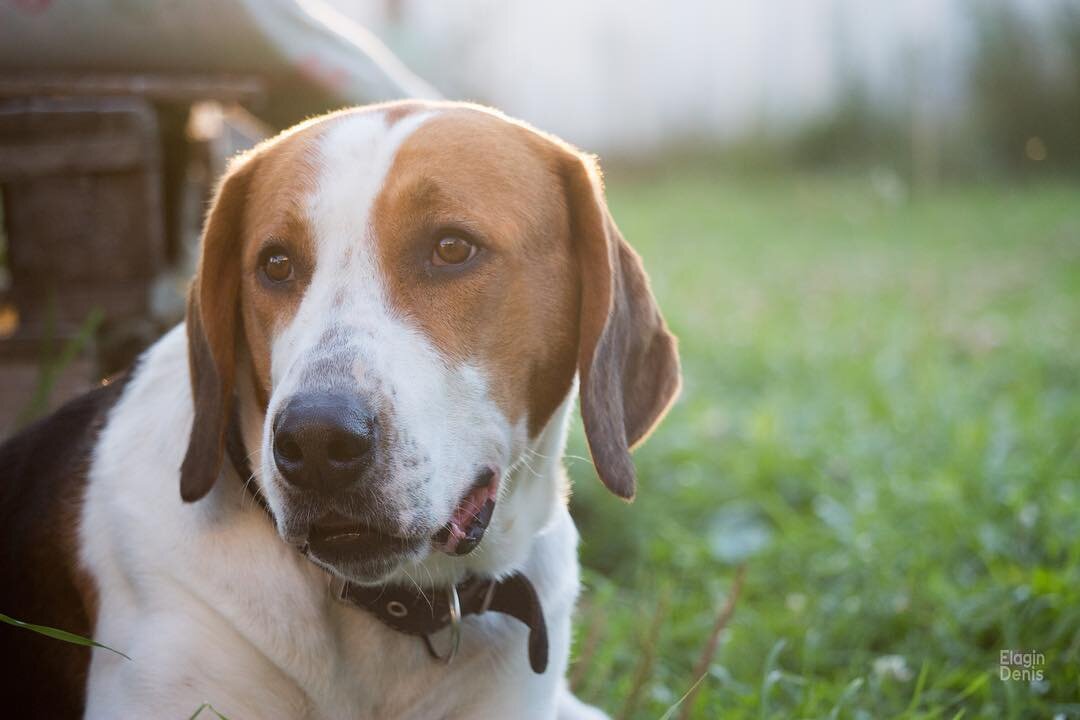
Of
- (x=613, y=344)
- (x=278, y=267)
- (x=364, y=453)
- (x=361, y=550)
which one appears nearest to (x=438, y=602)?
(x=361, y=550)

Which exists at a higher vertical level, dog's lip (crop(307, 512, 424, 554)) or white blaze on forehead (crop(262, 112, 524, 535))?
white blaze on forehead (crop(262, 112, 524, 535))

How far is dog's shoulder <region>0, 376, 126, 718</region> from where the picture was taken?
2414mm

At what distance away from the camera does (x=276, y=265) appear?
7.88ft

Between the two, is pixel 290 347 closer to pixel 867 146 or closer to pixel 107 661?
pixel 107 661

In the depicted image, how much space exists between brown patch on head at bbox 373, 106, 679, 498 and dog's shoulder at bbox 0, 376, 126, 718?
2.84 ft

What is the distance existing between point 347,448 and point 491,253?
58cm

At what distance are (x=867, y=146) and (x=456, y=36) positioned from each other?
18.7 ft

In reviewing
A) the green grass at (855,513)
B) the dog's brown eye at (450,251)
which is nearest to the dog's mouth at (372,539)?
the dog's brown eye at (450,251)

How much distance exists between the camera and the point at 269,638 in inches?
89.7

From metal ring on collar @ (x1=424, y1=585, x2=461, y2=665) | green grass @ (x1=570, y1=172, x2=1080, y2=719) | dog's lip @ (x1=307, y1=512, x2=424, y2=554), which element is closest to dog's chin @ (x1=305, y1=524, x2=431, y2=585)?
dog's lip @ (x1=307, y1=512, x2=424, y2=554)

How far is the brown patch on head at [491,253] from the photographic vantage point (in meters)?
2.31

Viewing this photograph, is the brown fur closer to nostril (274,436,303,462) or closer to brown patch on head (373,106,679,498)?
brown patch on head (373,106,679,498)

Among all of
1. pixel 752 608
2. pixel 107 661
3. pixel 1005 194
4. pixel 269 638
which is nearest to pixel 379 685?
pixel 269 638

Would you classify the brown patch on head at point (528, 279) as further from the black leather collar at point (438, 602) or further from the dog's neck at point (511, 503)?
the black leather collar at point (438, 602)
